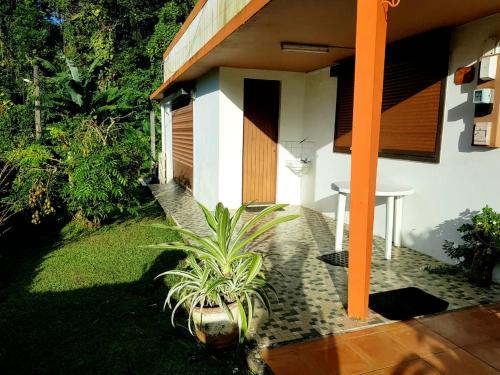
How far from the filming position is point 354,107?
347 centimetres

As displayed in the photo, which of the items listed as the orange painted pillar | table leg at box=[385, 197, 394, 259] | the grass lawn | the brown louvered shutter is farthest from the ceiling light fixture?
the grass lawn

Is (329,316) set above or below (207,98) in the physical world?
below

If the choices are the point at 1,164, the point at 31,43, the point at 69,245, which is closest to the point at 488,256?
the point at 69,245

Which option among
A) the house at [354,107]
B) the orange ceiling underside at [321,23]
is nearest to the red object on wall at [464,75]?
the house at [354,107]

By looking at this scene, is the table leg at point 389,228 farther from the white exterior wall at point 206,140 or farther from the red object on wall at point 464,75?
the white exterior wall at point 206,140

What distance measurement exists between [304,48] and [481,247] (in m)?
3.93

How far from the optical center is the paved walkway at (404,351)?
302 cm

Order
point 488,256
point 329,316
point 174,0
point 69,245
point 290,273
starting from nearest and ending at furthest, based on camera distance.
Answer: point 329,316, point 488,256, point 290,273, point 69,245, point 174,0

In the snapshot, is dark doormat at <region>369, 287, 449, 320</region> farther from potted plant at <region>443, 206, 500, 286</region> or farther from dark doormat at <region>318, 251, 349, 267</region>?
dark doormat at <region>318, 251, 349, 267</region>

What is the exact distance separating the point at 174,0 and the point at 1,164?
711 inches

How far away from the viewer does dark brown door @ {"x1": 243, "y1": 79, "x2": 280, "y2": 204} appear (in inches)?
360

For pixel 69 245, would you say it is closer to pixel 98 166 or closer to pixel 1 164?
pixel 98 166

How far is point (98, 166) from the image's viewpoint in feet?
23.9

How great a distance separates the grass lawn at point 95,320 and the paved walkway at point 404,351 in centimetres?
53
